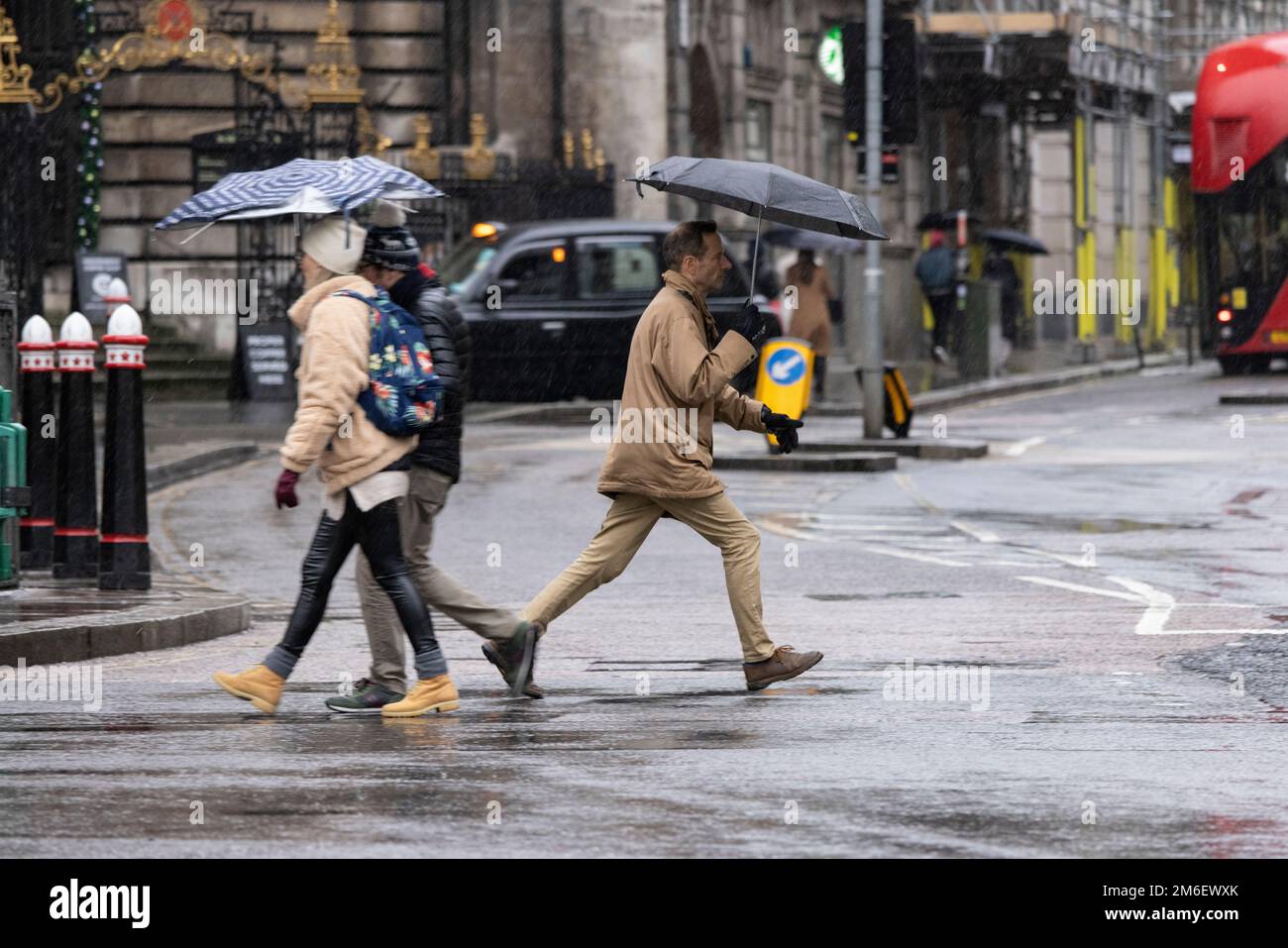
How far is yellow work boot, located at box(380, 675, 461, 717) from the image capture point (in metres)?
8.77

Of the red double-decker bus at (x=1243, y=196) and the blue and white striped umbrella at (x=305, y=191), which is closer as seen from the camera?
the blue and white striped umbrella at (x=305, y=191)

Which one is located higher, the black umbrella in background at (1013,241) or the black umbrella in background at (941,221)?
the black umbrella in background at (941,221)

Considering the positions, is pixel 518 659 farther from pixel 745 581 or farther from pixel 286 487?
pixel 286 487

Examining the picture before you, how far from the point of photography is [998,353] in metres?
34.8

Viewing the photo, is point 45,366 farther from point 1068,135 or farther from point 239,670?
point 1068,135

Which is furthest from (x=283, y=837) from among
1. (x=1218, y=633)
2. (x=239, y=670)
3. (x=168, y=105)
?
(x=168, y=105)

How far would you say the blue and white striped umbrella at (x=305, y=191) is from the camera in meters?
8.91

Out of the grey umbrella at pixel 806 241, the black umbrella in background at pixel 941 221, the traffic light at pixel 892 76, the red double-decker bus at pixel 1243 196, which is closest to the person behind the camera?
the traffic light at pixel 892 76

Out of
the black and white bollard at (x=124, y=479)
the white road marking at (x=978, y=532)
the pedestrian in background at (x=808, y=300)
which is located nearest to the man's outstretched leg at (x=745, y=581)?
the black and white bollard at (x=124, y=479)

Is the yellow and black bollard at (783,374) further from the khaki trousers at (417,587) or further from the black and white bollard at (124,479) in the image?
the khaki trousers at (417,587)

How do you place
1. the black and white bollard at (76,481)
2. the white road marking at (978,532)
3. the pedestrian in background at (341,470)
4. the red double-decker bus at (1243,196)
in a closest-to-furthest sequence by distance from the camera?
the pedestrian in background at (341,470), the black and white bollard at (76,481), the white road marking at (978,532), the red double-decker bus at (1243,196)

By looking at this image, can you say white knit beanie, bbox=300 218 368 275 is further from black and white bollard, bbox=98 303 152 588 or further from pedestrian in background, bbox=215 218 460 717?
black and white bollard, bbox=98 303 152 588
